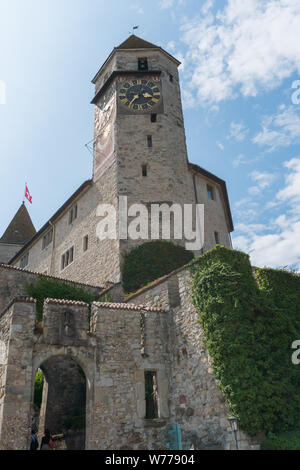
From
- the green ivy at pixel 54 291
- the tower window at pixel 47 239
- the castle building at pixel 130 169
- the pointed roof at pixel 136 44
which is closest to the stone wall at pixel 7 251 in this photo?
the tower window at pixel 47 239

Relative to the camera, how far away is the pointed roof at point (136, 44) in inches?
1076

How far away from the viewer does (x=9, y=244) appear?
136ft

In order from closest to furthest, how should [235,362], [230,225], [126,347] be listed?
[235,362] < [126,347] < [230,225]

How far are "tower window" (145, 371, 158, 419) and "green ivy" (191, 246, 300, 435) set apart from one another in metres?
2.67

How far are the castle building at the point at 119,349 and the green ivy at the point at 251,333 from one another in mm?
557

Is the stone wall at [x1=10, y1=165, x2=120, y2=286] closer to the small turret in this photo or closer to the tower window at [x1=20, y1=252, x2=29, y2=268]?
the tower window at [x1=20, y1=252, x2=29, y2=268]

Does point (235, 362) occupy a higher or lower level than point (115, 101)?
lower

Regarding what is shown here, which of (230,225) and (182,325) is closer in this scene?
(182,325)

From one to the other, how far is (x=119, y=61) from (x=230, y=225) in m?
13.9

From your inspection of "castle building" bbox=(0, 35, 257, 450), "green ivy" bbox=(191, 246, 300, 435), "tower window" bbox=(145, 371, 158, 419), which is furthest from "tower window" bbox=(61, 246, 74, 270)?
"green ivy" bbox=(191, 246, 300, 435)

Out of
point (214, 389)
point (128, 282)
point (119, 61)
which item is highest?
point (119, 61)

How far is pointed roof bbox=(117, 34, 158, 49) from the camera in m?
27.3
